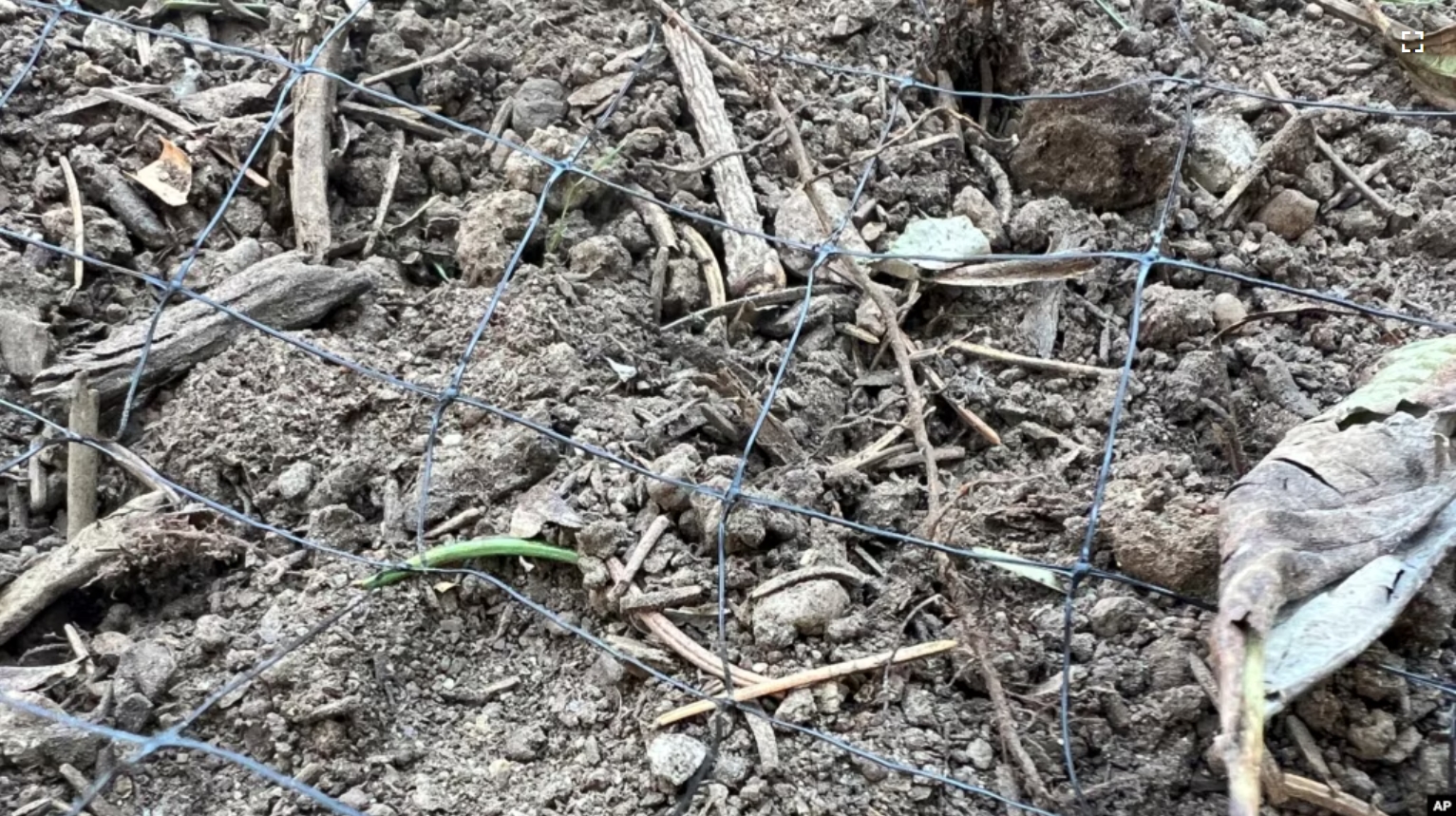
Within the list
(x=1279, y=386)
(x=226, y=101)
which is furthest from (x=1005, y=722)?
(x=226, y=101)

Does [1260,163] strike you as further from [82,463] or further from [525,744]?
[82,463]

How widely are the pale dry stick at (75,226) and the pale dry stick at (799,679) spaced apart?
42.3 inches

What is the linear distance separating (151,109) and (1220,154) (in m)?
1.71

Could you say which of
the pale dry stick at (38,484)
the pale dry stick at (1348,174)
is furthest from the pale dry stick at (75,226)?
the pale dry stick at (1348,174)

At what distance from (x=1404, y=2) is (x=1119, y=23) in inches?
19.3

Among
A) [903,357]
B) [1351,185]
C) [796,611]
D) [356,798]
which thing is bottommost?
[356,798]

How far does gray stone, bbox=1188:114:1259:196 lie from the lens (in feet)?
5.74

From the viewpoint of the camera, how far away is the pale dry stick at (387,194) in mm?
1682

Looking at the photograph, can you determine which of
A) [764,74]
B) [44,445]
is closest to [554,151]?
[764,74]

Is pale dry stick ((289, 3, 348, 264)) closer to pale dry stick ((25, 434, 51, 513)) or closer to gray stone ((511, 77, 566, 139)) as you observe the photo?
gray stone ((511, 77, 566, 139))

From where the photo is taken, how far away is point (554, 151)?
176 centimetres

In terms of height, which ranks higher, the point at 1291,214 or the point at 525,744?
the point at 1291,214

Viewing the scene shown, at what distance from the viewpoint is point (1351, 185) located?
1.73m

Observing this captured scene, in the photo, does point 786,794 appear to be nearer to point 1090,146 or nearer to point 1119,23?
point 1090,146
